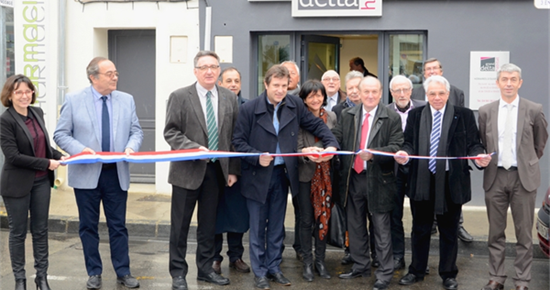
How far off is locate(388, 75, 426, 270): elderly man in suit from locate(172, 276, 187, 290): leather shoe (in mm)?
2243

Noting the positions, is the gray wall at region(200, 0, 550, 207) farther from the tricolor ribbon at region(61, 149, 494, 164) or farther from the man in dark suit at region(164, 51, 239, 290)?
the tricolor ribbon at region(61, 149, 494, 164)

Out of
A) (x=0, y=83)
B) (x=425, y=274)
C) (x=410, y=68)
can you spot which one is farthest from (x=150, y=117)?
(x=425, y=274)

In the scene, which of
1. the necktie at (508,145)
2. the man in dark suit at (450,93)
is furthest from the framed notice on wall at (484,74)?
the necktie at (508,145)

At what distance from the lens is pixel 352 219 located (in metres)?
6.49

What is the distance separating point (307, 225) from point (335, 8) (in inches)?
177

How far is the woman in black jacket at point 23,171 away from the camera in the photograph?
18.7ft

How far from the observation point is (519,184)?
604 centimetres

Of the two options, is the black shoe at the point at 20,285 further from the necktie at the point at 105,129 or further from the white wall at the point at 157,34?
the white wall at the point at 157,34

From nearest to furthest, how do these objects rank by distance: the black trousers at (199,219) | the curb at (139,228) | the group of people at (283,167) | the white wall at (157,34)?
the group of people at (283,167) → the black trousers at (199,219) → the curb at (139,228) → the white wall at (157,34)

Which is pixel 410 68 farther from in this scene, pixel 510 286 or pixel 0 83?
pixel 0 83

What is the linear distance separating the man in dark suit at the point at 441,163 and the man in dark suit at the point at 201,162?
5.57ft

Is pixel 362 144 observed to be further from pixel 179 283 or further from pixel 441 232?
pixel 179 283

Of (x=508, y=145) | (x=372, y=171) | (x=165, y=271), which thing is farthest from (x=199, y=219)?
(x=508, y=145)

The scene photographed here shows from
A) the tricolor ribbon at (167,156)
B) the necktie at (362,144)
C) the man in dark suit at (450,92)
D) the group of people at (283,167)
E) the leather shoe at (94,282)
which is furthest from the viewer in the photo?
the man in dark suit at (450,92)
